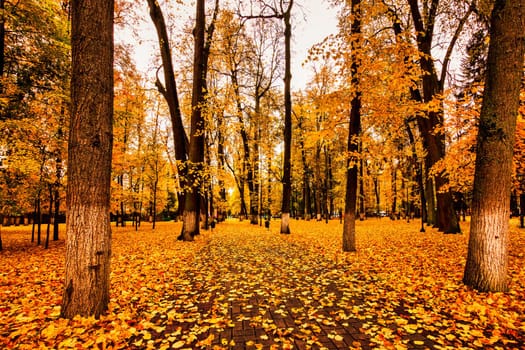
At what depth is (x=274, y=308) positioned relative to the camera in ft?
13.9

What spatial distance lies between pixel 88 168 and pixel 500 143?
661cm

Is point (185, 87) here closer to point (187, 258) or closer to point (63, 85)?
point (63, 85)

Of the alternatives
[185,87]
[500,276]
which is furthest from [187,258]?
[185,87]

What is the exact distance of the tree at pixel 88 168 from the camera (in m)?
3.61

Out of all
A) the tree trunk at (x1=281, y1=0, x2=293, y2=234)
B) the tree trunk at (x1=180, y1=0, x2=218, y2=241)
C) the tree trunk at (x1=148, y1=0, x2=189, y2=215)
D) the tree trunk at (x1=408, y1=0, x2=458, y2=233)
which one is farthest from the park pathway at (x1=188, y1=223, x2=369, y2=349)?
the tree trunk at (x1=408, y1=0, x2=458, y2=233)

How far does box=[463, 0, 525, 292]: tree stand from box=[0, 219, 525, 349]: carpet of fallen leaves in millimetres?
533

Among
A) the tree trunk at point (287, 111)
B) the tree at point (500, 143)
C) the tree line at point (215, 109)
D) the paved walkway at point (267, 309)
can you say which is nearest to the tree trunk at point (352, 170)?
the tree line at point (215, 109)

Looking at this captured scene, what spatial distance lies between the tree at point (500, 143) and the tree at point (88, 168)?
6.24 meters

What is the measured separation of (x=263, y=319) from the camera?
150 inches

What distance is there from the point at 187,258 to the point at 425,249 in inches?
323

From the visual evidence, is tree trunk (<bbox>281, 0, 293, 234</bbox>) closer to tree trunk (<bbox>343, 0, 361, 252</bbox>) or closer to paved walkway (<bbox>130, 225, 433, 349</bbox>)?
tree trunk (<bbox>343, 0, 361, 252</bbox>)

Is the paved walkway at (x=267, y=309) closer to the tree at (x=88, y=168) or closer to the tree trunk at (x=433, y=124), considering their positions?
the tree at (x=88, y=168)

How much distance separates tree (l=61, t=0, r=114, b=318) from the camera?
361 centimetres

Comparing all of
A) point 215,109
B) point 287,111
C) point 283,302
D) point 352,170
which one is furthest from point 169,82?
point 283,302
